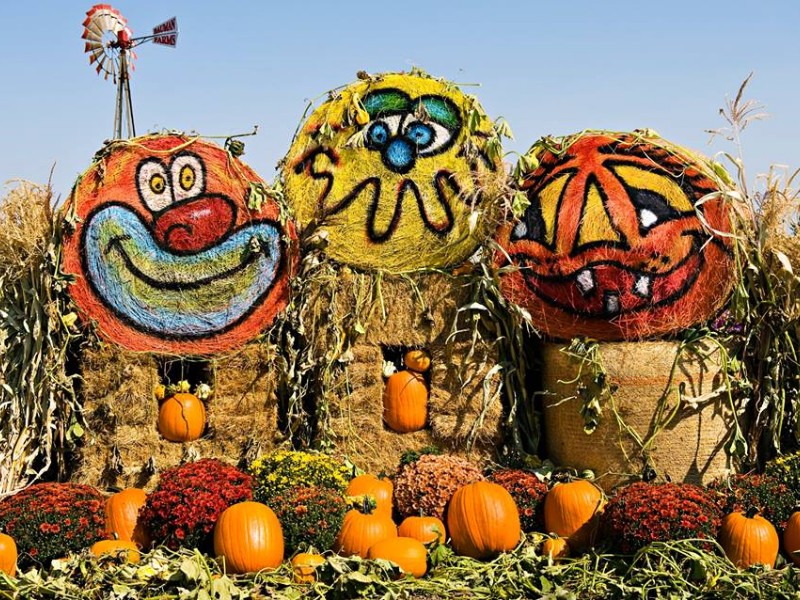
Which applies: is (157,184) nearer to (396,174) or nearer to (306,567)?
(396,174)

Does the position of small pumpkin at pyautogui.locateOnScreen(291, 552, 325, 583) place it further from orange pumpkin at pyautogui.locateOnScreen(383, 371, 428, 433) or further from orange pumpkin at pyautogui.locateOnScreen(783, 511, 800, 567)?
orange pumpkin at pyautogui.locateOnScreen(783, 511, 800, 567)

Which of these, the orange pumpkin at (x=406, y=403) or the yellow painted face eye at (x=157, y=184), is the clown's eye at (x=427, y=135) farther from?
the yellow painted face eye at (x=157, y=184)

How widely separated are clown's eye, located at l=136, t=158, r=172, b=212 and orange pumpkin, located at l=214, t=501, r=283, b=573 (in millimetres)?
2753

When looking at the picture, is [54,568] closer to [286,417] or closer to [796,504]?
[286,417]

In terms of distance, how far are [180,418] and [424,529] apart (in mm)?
2301

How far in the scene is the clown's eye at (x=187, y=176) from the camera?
25.8 ft

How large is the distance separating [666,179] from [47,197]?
4962mm

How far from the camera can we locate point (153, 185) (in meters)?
7.86

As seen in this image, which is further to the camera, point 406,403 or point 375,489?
point 406,403

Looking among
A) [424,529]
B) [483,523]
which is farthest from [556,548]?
[424,529]

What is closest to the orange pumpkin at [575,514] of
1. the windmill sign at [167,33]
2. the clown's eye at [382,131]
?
the clown's eye at [382,131]

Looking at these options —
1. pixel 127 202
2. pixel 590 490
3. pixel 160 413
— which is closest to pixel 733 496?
pixel 590 490

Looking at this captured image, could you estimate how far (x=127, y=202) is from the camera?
7.78m

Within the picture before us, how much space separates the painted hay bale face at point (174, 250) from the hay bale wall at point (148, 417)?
7.8 inches
